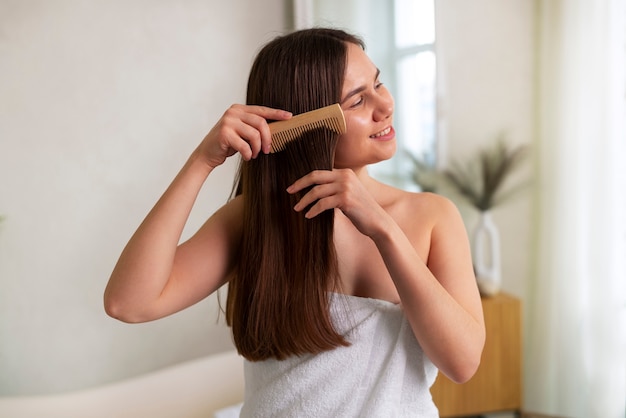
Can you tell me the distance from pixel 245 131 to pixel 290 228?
18 cm

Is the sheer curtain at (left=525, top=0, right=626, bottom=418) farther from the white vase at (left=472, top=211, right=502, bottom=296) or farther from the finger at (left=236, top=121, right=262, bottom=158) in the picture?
the finger at (left=236, top=121, right=262, bottom=158)

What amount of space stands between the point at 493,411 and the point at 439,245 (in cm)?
146

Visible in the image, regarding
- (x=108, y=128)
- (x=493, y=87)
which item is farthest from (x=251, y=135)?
(x=493, y=87)

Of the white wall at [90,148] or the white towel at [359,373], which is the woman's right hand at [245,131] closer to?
the white towel at [359,373]

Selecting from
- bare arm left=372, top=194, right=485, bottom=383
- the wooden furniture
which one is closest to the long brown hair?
bare arm left=372, top=194, right=485, bottom=383

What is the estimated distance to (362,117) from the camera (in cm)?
93

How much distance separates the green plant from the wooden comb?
1555 millimetres

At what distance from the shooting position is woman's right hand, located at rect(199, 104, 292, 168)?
0.86 m

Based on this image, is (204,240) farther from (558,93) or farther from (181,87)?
(558,93)

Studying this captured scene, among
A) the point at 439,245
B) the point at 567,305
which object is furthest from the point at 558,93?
the point at 439,245

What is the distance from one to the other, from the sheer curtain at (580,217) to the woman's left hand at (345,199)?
1.48 metres

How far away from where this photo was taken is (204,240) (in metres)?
1.00

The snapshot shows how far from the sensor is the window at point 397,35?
92.3 inches

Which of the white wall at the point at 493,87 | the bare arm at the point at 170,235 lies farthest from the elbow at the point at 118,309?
the white wall at the point at 493,87
